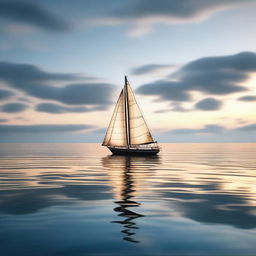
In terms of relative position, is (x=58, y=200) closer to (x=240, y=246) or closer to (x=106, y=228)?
(x=106, y=228)

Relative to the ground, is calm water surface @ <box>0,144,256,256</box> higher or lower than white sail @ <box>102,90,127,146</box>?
lower

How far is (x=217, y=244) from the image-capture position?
1193 centimetres

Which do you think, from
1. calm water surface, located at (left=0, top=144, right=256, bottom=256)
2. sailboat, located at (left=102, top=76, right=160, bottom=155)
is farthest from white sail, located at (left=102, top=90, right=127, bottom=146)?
calm water surface, located at (left=0, top=144, right=256, bottom=256)

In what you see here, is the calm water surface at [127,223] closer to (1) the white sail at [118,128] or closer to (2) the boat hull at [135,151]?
(1) the white sail at [118,128]

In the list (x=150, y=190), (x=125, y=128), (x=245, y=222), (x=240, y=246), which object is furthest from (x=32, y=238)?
(x=125, y=128)

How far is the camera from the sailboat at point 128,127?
77.6 meters

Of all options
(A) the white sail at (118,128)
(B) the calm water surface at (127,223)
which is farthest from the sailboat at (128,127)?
(B) the calm water surface at (127,223)

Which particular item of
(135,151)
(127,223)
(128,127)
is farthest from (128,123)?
(127,223)

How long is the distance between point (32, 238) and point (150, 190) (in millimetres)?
14538

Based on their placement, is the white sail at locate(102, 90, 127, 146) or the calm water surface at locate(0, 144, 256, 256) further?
the white sail at locate(102, 90, 127, 146)

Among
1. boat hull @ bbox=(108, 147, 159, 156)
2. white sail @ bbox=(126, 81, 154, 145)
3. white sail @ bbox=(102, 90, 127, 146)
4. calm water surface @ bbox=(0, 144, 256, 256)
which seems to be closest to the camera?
calm water surface @ bbox=(0, 144, 256, 256)

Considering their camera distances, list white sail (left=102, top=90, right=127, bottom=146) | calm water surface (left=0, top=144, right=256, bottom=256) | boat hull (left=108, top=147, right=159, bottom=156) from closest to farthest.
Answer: calm water surface (left=0, top=144, right=256, bottom=256)
white sail (left=102, top=90, right=127, bottom=146)
boat hull (left=108, top=147, right=159, bottom=156)

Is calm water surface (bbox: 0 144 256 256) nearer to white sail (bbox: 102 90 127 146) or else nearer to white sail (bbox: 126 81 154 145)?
white sail (bbox: 126 81 154 145)

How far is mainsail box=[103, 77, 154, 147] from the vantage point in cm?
7750
